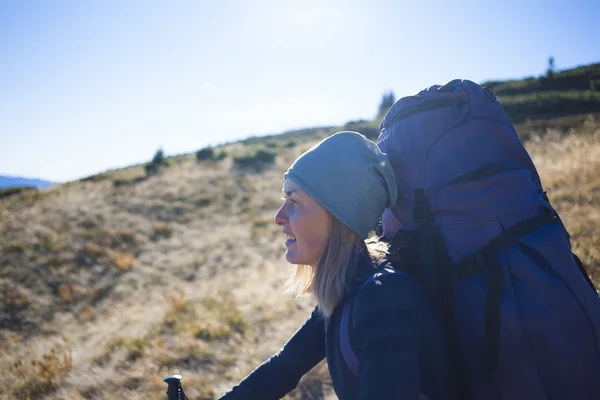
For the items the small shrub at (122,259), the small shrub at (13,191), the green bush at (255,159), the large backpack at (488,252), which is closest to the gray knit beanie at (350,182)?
the large backpack at (488,252)

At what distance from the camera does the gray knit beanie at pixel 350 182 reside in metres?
1.43

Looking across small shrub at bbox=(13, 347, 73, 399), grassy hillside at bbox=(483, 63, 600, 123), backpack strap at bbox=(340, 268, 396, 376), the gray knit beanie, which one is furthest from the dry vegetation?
grassy hillside at bbox=(483, 63, 600, 123)

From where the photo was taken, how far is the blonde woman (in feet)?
3.54

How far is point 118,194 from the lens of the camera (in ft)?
50.8

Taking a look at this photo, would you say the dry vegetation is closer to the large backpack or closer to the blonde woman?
the blonde woman

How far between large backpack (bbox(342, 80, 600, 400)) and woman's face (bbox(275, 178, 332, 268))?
0.28 m

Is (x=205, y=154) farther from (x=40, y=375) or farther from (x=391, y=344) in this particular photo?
(x=391, y=344)

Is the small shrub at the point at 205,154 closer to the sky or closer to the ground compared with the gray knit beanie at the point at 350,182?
closer to the sky

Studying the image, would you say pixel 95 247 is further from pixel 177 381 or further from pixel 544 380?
pixel 544 380

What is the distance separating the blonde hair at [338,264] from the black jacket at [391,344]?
0.04 meters

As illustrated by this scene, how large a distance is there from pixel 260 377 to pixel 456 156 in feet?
4.26

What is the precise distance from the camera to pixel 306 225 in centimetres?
148

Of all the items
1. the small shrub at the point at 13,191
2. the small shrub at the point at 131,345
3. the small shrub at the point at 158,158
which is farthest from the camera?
the small shrub at the point at 158,158

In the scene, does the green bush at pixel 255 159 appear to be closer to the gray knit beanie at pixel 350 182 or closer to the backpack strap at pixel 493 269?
the gray knit beanie at pixel 350 182
